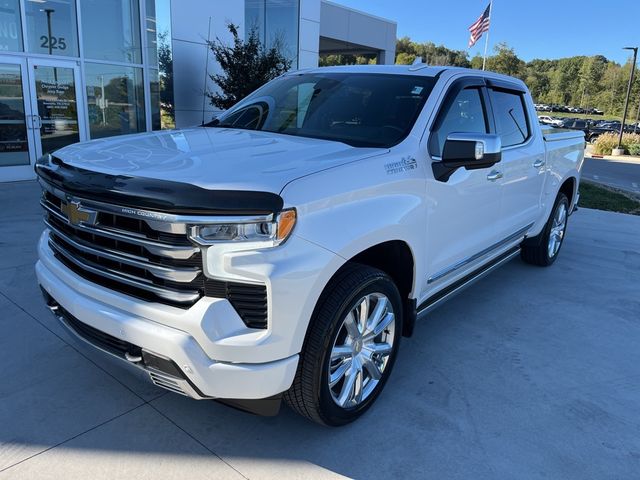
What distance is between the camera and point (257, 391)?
2234mm

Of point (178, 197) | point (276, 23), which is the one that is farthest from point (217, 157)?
point (276, 23)

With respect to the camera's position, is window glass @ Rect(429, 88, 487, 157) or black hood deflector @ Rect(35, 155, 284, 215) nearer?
black hood deflector @ Rect(35, 155, 284, 215)

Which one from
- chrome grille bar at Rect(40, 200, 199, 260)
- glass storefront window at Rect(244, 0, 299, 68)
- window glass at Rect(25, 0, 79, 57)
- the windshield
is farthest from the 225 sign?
chrome grille bar at Rect(40, 200, 199, 260)

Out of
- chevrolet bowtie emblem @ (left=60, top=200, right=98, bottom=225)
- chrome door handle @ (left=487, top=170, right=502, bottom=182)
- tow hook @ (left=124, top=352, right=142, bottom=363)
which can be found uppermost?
chrome door handle @ (left=487, top=170, right=502, bottom=182)

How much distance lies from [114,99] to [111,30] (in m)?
1.42

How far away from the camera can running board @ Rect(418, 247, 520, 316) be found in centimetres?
341

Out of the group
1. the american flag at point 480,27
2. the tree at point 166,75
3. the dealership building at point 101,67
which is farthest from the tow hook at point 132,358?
the american flag at point 480,27

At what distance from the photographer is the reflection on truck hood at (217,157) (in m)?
2.22

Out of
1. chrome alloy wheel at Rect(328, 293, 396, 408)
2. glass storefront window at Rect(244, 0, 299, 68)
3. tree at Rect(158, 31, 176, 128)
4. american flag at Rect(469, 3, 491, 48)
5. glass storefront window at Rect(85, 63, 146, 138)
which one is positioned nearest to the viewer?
chrome alloy wheel at Rect(328, 293, 396, 408)

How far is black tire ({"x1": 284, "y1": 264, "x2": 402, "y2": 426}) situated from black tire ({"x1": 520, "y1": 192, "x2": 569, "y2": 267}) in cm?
343

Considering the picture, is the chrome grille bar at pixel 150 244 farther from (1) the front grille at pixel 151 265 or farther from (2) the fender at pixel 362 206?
(2) the fender at pixel 362 206

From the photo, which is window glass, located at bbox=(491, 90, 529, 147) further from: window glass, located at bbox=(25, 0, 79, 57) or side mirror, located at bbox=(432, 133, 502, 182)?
window glass, located at bbox=(25, 0, 79, 57)

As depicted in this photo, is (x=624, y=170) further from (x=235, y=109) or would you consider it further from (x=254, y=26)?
(x=235, y=109)

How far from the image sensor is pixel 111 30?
1106 cm
